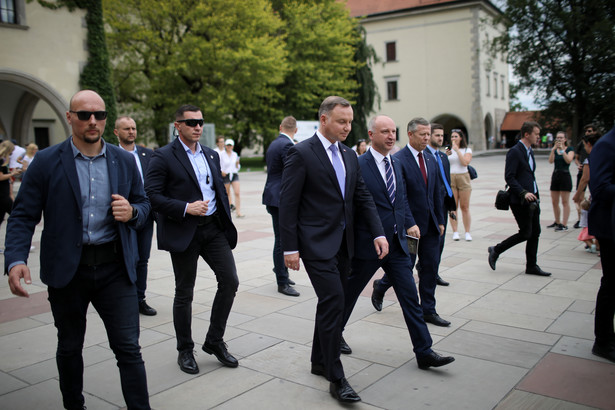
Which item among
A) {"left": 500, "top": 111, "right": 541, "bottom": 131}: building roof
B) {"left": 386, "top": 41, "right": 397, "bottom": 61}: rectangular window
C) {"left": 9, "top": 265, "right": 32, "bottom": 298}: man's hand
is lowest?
{"left": 9, "top": 265, "right": 32, "bottom": 298}: man's hand

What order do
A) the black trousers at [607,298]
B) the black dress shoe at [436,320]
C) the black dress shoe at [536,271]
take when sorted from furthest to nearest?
1. the black dress shoe at [536,271]
2. the black dress shoe at [436,320]
3. the black trousers at [607,298]

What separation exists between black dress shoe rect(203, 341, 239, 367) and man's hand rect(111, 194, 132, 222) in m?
1.58

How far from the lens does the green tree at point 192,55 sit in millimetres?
28656

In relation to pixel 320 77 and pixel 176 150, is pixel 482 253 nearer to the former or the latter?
pixel 176 150

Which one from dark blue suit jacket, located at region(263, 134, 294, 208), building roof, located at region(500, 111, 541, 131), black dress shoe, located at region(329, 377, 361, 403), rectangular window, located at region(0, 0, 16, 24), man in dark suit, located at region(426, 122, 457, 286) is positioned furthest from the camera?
building roof, located at region(500, 111, 541, 131)

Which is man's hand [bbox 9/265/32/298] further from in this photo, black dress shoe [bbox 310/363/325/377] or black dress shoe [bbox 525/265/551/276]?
black dress shoe [bbox 525/265/551/276]

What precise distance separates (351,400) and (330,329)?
47 centimetres

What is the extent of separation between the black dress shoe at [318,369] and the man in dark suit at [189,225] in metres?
0.62

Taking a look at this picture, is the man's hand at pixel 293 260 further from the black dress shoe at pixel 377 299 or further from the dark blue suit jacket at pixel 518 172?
the dark blue suit jacket at pixel 518 172

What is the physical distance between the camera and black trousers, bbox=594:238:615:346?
13.7ft

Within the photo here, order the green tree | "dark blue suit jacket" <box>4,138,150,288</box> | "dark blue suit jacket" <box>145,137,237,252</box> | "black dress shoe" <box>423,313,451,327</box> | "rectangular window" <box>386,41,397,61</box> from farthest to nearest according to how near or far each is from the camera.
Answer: "rectangular window" <box>386,41,397,61</box> → the green tree → "black dress shoe" <box>423,313,451,327</box> → "dark blue suit jacket" <box>145,137,237,252</box> → "dark blue suit jacket" <box>4,138,150,288</box>

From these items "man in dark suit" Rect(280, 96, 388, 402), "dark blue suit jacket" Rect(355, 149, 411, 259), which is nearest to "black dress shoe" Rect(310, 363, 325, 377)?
"man in dark suit" Rect(280, 96, 388, 402)

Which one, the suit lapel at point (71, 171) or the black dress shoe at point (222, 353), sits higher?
the suit lapel at point (71, 171)

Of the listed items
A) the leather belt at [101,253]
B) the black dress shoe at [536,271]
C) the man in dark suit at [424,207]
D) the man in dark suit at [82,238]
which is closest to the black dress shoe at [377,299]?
the man in dark suit at [424,207]
